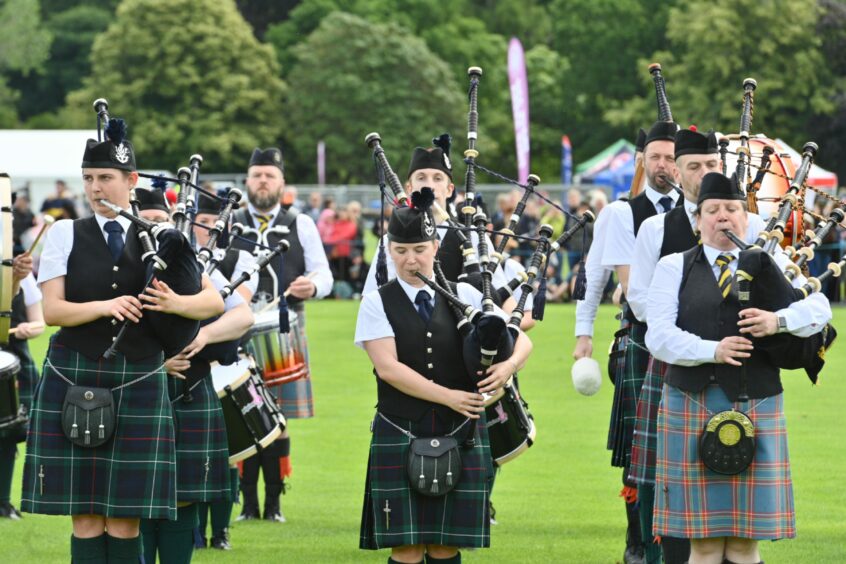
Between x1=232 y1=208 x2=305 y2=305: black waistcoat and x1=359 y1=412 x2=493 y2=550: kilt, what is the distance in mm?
2624

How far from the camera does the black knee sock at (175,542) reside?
575cm

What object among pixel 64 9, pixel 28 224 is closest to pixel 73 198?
pixel 28 224

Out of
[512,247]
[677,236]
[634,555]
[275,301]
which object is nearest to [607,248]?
[677,236]

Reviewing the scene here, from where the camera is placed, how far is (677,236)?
5625 mm

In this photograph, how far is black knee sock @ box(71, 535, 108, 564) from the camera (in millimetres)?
5148

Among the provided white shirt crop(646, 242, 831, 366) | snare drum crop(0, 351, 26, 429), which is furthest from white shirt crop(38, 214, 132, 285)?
white shirt crop(646, 242, 831, 366)

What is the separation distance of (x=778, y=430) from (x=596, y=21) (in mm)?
47512

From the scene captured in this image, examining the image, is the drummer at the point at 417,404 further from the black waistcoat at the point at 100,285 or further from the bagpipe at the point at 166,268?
the black waistcoat at the point at 100,285

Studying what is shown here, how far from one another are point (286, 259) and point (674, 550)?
299 cm

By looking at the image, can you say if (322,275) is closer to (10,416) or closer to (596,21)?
(10,416)

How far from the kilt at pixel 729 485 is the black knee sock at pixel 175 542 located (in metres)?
1.78

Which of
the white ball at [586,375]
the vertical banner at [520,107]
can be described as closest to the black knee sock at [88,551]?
the white ball at [586,375]

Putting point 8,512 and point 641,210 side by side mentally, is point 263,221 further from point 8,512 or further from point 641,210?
point 641,210

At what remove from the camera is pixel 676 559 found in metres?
5.34
